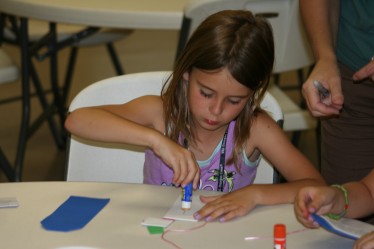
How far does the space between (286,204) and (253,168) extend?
429 millimetres

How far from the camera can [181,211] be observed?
160 cm

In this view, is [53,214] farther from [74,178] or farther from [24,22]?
[24,22]

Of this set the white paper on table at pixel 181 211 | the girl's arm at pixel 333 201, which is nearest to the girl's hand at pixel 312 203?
the girl's arm at pixel 333 201

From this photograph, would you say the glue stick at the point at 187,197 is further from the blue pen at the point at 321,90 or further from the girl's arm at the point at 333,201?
the blue pen at the point at 321,90

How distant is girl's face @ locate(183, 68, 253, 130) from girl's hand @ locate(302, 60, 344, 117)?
165 mm

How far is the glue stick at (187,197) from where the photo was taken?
1609mm

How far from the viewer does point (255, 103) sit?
6.79 feet

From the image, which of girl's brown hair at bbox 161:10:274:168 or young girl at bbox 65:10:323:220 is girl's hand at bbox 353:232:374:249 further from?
girl's brown hair at bbox 161:10:274:168

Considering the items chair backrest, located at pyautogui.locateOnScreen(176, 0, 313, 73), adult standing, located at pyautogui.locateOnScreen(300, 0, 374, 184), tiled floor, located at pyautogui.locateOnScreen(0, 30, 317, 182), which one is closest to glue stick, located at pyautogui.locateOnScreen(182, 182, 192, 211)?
adult standing, located at pyautogui.locateOnScreen(300, 0, 374, 184)

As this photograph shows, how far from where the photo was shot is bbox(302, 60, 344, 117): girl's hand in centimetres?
185

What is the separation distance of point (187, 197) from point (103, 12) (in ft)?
5.42

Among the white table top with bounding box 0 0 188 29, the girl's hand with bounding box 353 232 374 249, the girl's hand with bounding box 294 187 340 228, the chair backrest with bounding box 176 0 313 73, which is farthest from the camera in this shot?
the white table top with bounding box 0 0 188 29

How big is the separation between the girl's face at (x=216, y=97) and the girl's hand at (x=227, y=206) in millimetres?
263

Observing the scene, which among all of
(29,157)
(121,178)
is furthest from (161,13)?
(29,157)
